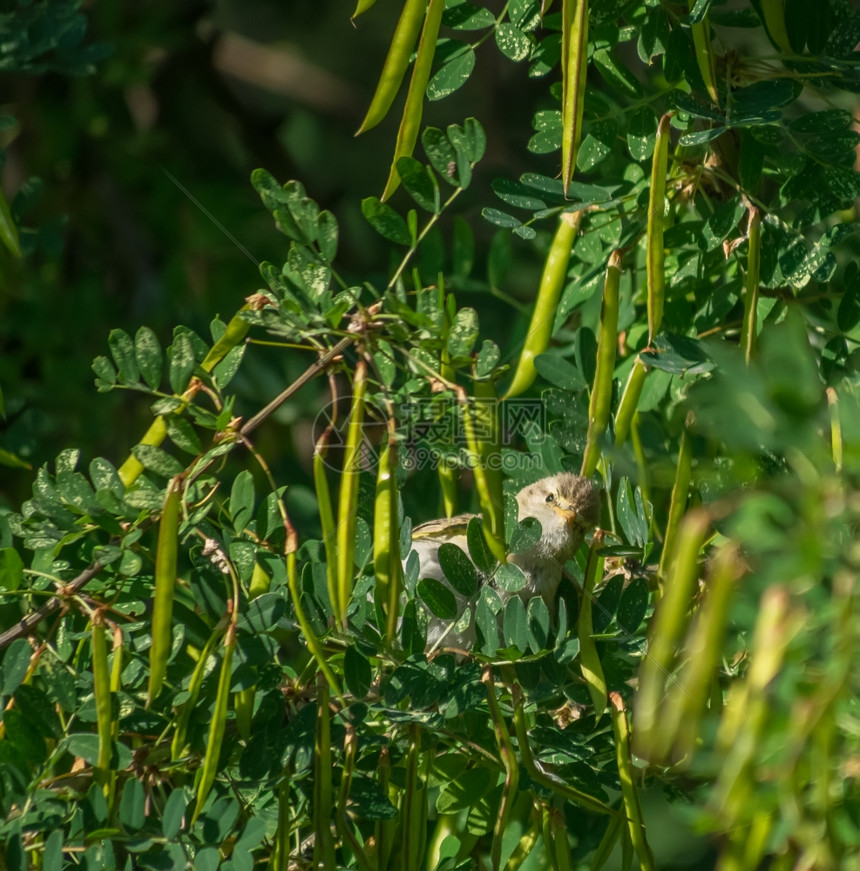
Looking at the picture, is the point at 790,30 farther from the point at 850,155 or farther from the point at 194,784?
the point at 194,784

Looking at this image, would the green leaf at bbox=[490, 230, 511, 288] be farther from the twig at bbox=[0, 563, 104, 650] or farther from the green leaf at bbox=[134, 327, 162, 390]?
the twig at bbox=[0, 563, 104, 650]

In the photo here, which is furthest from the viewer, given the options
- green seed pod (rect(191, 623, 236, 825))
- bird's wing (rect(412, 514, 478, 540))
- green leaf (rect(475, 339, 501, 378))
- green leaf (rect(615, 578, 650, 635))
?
bird's wing (rect(412, 514, 478, 540))

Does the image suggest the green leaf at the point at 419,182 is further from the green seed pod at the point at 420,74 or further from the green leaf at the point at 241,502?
the green leaf at the point at 241,502

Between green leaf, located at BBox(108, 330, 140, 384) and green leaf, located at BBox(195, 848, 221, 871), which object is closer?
green leaf, located at BBox(195, 848, 221, 871)

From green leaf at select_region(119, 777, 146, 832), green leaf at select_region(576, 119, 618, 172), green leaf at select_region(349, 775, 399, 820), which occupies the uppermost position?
green leaf at select_region(576, 119, 618, 172)

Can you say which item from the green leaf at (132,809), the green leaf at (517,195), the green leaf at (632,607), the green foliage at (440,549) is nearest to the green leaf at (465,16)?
the green foliage at (440,549)

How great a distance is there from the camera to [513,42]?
1.71 m

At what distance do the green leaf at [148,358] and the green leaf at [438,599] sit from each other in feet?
1.58

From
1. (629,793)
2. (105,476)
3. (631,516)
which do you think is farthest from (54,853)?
(631,516)

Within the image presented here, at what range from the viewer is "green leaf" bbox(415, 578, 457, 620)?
1.58m

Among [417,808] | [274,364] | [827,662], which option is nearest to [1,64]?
[274,364]

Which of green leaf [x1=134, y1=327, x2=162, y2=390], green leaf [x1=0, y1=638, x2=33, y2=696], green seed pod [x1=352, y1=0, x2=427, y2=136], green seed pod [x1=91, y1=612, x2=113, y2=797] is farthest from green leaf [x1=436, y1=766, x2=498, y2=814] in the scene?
green seed pod [x1=352, y1=0, x2=427, y2=136]

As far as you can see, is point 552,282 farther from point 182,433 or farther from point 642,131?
point 182,433

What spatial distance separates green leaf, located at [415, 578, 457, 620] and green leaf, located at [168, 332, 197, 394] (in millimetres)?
450
